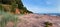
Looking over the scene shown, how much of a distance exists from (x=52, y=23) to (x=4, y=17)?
144 inches

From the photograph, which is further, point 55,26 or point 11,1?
point 11,1

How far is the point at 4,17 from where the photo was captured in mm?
3363

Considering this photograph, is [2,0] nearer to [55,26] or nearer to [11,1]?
[11,1]

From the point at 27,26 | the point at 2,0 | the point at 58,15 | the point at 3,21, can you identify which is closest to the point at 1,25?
the point at 3,21

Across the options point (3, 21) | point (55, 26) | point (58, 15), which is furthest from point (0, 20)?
point (58, 15)

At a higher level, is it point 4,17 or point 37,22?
point 4,17

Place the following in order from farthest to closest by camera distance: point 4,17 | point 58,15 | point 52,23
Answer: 1. point 58,15
2. point 52,23
3. point 4,17

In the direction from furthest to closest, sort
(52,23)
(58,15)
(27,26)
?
(58,15), (52,23), (27,26)

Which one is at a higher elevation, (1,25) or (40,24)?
(1,25)

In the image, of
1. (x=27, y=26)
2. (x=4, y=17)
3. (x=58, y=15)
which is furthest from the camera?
(x=58, y=15)

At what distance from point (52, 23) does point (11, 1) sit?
6.63 m

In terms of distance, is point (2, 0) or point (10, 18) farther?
point (2, 0)

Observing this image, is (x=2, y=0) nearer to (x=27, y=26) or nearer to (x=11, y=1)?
(x=11, y=1)

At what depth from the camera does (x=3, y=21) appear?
11.2 feet
